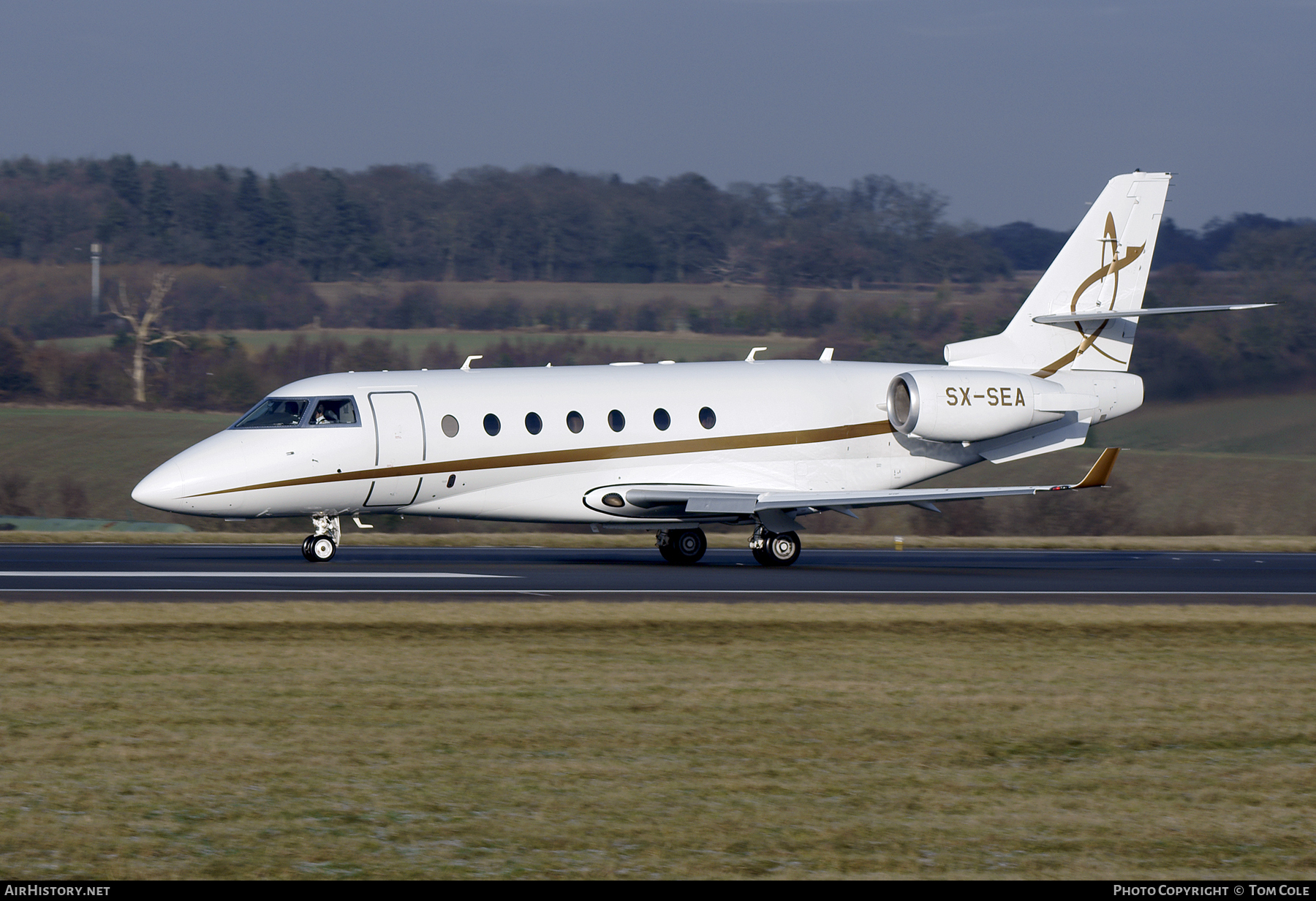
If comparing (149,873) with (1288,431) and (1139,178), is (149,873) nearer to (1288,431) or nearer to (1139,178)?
(1139,178)

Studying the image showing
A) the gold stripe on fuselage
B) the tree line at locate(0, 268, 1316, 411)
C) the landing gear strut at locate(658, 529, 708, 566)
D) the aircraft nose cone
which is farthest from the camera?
the tree line at locate(0, 268, 1316, 411)

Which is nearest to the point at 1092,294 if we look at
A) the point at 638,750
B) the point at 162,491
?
the point at 162,491

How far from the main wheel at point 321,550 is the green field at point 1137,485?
73.9ft

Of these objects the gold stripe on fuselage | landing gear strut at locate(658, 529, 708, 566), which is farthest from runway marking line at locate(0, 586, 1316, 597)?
landing gear strut at locate(658, 529, 708, 566)

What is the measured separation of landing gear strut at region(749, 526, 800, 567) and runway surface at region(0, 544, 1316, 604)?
1.20ft

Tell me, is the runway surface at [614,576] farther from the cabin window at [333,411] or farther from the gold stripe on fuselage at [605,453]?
the cabin window at [333,411]

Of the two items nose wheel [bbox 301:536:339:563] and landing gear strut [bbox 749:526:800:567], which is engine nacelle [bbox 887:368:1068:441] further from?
nose wheel [bbox 301:536:339:563]

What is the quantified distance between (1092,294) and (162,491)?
17.8 metres

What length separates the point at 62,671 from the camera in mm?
12062

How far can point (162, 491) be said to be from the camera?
22.3 metres

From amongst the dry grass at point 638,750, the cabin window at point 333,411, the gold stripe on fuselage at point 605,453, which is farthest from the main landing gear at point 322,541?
the dry grass at point 638,750

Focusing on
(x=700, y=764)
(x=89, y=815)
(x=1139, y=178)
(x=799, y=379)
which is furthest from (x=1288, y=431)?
(x=89, y=815)

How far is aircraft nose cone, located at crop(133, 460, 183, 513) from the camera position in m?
22.3

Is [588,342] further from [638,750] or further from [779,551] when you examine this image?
[638,750]
